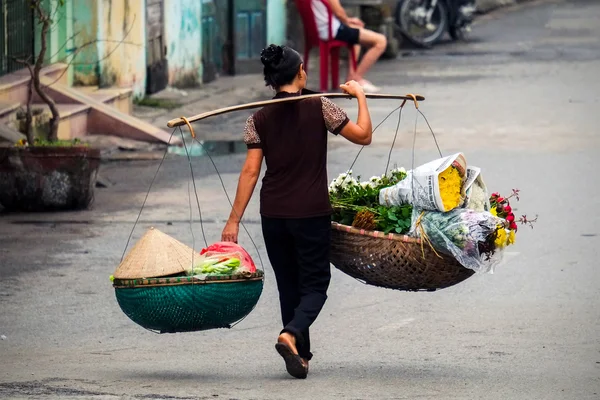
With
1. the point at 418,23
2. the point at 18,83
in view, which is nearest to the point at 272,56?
the point at 18,83

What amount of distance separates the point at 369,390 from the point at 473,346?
3.66 feet

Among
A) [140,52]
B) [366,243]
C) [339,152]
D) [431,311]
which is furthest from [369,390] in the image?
[140,52]

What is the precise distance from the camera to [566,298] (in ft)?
25.9

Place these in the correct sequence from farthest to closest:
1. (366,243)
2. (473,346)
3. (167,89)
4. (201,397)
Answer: (167,89)
(473,346)
(366,243)
(201,397)

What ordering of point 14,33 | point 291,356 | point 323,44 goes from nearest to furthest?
point 291,356, point 14,33, point 323,44

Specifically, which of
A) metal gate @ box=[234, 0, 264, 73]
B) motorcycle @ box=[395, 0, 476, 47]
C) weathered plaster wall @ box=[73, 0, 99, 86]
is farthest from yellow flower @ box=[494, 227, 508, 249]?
motorcycle @ box=[395, 0, 476, 47]

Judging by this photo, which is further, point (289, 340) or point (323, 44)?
point (323, 44)

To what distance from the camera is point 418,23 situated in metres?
24.3

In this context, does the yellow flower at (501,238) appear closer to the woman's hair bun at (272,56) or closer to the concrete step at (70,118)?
the woman's hair bun at (272,56)

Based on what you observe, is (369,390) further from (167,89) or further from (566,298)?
(167,89)

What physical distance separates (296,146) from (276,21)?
16166mm

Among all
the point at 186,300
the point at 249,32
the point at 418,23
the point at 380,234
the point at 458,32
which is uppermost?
the point at 380,234

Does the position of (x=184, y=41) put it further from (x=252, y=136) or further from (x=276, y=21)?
(x=252, y=136)

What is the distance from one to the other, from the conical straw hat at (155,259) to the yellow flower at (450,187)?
1.12 meters
